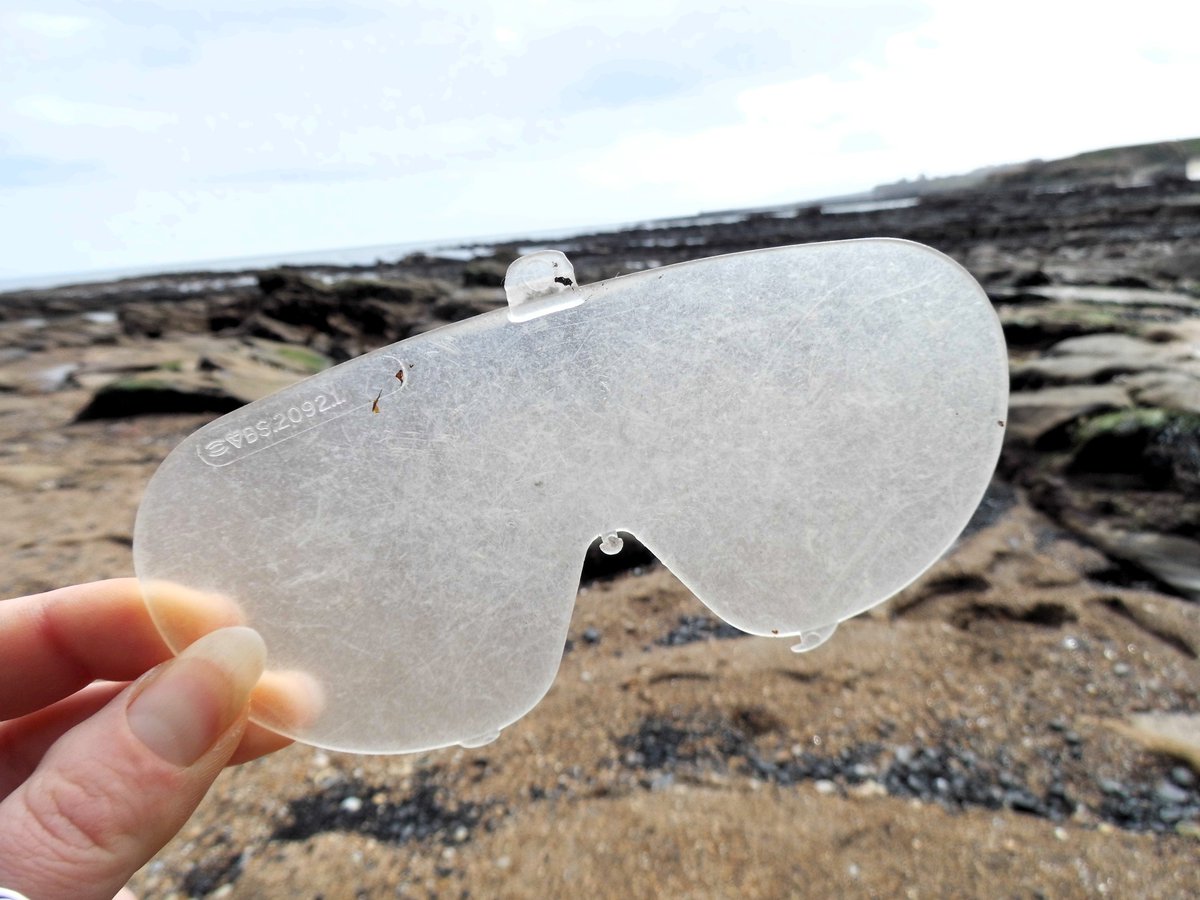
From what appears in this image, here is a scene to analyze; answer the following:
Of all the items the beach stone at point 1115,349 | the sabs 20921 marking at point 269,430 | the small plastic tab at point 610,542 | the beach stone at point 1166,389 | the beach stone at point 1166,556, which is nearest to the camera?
the sabs 20921 marking at point 269,430

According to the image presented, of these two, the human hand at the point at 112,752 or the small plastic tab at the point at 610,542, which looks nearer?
the human hand at the point at 112,752

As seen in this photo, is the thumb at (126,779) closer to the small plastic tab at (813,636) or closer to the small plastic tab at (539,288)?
the small plastic tab at (539,288)

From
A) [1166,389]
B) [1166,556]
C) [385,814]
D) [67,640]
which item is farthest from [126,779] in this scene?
[1166,389]

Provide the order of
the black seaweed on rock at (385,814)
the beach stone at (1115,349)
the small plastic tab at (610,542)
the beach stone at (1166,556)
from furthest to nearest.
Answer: the beach stone at (1115,349) < the beach stone at (1166,556) < the black seaweed on rock at (385,814) < the small plastic tab at (610,542)

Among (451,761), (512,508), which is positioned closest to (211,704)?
(512,508)

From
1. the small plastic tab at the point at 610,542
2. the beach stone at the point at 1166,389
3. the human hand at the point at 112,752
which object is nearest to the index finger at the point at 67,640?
the human hand at the point at 112,752

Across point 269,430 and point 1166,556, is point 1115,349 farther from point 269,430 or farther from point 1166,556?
point 269,430

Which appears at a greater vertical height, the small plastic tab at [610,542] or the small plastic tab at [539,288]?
the small plastic tab at [539,288]

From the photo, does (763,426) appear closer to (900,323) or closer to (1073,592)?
(900,323)
